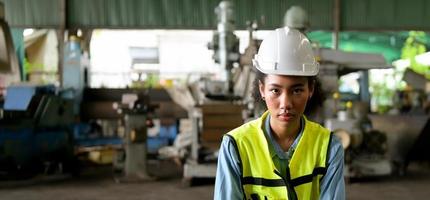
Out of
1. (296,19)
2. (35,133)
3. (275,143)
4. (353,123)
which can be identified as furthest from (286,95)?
(35,133)

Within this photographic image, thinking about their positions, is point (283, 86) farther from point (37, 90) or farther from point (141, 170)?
point (37, 90)

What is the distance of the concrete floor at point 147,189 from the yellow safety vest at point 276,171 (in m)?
2.49

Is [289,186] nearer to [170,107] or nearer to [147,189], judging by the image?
[147,189]

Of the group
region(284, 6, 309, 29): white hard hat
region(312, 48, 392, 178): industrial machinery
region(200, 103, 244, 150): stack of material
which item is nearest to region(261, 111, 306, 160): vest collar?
region(200, 103, 244, 150): stack of material

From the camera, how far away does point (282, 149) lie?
1.24 metres

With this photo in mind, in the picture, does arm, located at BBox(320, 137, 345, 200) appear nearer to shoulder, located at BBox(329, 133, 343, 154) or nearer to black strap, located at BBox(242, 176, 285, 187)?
shoulder, located at BBox(329, 133, 343, 154)

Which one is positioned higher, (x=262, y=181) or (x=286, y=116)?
(x=286, y=116)

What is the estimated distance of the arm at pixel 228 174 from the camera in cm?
116

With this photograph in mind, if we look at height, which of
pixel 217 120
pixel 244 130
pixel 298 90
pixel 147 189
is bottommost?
pixel 147 189

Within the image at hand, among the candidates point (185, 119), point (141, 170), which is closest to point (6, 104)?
point (141, 170)

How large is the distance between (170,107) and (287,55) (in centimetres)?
517

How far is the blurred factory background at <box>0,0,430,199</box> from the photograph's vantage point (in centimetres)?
417

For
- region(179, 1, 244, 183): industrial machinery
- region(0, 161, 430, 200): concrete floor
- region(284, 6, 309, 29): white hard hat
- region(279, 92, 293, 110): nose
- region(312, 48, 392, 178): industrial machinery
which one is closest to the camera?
region(279, 92, 293, 110): nose

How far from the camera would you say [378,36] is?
9859 mm
